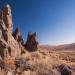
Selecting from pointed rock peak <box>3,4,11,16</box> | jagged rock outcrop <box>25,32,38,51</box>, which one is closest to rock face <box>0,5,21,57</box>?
pointed rock peak <box>3,4,11,16</box>

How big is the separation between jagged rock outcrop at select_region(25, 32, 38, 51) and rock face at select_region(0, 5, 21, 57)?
856 cm

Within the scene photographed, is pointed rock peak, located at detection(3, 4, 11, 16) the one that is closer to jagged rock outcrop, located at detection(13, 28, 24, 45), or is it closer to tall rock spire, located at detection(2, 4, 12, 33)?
tall rock spire, located at detection(2, 4, 12, 33)

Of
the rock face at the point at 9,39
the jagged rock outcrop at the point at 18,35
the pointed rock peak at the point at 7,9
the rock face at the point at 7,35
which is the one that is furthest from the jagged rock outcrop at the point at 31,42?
the pointed rock peak at the point at 7,9

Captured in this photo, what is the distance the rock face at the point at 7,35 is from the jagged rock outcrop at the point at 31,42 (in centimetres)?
856

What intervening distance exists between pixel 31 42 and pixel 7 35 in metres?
14.8

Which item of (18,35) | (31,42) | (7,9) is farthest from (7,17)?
(31,42)

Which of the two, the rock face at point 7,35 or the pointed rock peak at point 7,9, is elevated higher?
the pointed rock peak at point 7,9

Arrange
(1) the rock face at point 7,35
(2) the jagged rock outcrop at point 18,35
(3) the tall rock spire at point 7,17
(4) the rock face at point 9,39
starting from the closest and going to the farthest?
(4) the rock face at point 9,39
(1) the rock face at point 7,35
(3) the tall rock spire at point 7,17
(2) the jagged rock outcrop at point 18,35

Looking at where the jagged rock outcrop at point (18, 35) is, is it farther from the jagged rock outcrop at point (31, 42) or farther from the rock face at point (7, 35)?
the rock face at point (7, 35)

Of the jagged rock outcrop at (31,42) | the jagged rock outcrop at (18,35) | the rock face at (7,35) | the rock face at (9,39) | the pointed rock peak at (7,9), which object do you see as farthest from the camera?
the jagged rock outcrop at (31,42)

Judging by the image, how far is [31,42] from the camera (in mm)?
42906

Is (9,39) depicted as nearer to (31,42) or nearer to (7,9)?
(7,9)

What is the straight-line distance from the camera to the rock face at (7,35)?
26.1 metres

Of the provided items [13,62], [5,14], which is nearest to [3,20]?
[5,14]
